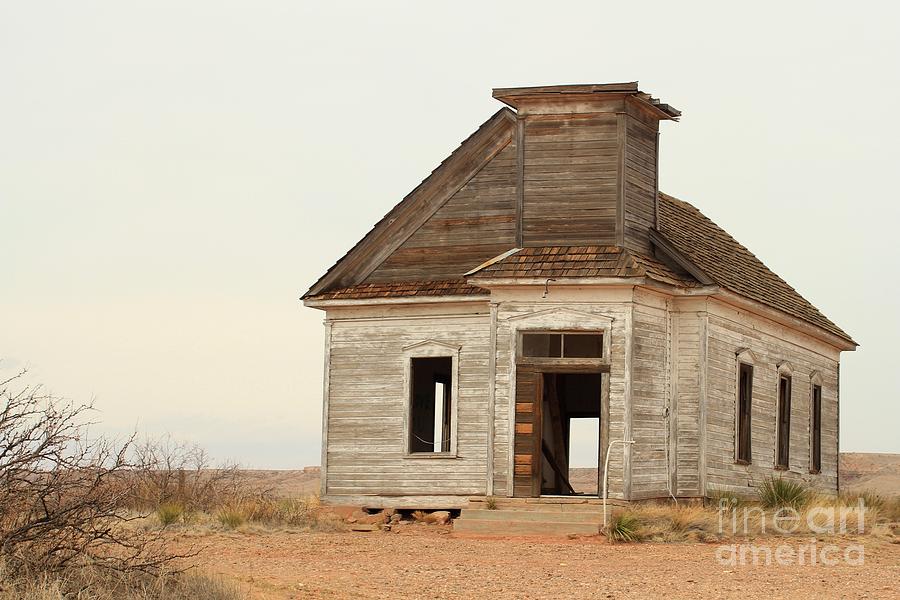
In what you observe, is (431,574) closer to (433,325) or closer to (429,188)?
(433,325)

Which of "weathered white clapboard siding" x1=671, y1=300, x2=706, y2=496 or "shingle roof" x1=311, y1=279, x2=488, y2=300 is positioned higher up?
"shingle roof" x1=311, y1=279, x2=488, y2=300

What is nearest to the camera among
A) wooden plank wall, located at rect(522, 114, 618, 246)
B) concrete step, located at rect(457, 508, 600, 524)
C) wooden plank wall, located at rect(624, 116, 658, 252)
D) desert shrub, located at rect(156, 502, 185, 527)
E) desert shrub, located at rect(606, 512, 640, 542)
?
desert shrub, located at rect(606, 512, 640, 542)

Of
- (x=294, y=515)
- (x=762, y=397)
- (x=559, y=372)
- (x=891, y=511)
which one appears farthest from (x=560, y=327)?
(x=891, y=511)

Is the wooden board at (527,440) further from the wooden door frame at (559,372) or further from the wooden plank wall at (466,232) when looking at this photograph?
the wooden plank wall at (466,232)

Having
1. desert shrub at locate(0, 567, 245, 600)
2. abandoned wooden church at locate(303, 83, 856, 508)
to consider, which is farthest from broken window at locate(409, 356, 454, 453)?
desert shrub at locate(0, 567, 245, 600)

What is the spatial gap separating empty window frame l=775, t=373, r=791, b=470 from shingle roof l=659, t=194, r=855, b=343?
50.9 inches

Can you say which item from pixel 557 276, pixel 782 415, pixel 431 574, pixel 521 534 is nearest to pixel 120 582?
pixel 431 574

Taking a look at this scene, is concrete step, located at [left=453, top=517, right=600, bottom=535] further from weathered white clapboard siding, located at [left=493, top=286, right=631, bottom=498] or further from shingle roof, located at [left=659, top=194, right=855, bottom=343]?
shingle roof, located at [left=659, top=194, right=855, bottom=343]

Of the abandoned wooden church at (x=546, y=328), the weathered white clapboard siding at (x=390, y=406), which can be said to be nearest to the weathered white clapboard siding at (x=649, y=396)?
the abandoned wooden church at (x=546, y=328)

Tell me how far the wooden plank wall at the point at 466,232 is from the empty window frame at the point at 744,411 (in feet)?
15.3

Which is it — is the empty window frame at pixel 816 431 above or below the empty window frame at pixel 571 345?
below

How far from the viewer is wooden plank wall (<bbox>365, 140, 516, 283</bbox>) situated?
2261 cm

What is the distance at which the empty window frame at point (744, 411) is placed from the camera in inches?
909

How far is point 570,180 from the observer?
21.2m
